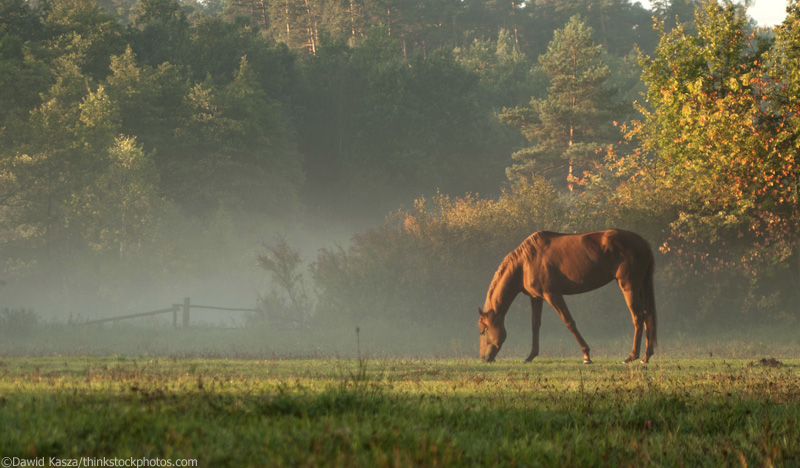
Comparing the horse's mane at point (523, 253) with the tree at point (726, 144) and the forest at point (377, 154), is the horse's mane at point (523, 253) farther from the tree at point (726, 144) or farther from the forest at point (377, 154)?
the forest at point (377, 154)

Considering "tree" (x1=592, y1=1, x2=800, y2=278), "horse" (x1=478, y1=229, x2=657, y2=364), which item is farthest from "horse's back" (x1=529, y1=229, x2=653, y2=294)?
"tree" (x1=592, y1=1, x2=800, y2=278)

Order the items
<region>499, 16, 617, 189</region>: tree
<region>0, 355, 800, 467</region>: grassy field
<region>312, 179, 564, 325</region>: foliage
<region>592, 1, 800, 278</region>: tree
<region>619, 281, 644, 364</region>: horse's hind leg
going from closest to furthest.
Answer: <region>0, 355, 800, 467</region>: grassy field → <region>619, 281, 644, 364</region>: horse's hind leg → <region>592, 1, 800, 278</region>: tree → <region>312, 179, 564, 325</region>: foliage → <region>499, 16, 617, 189</region>: tree

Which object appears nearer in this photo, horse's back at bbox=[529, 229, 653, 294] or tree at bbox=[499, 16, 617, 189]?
horse's back at bbox=[529, 229, 653, 294]

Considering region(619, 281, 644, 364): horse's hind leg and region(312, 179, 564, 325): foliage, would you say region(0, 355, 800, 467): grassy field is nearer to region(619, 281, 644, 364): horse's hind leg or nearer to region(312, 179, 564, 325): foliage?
region(619, 281, 644, 364): horse's hind leg

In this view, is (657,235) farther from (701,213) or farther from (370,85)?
(370,85)

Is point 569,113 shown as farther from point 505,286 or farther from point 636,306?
point 636,306

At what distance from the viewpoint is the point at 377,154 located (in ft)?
238

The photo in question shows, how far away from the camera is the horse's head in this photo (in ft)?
62.5

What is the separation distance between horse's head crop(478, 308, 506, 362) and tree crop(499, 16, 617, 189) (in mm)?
34296

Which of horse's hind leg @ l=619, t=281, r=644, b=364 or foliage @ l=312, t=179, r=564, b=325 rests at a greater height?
foliage @ l=312, t=179, r=564, b=325

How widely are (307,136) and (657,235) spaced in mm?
48678

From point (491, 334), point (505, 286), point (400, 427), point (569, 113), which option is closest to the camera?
point (400, 427)

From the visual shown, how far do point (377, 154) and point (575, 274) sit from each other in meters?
55.5

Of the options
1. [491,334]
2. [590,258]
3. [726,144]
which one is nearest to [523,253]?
[590,258]
